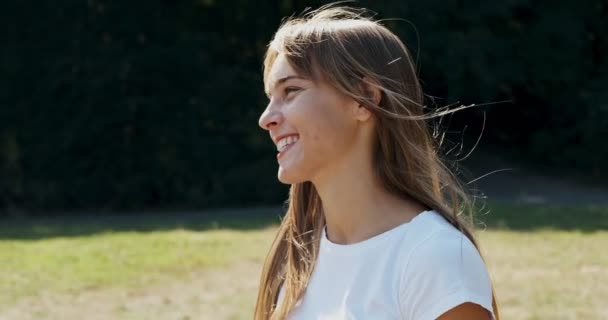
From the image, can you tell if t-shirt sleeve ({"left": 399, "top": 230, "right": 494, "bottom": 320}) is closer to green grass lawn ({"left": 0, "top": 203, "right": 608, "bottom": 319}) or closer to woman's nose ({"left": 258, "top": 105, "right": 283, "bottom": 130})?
woman's nose ({"left": 258, "top": 105, "right": 283, "bottom": 130})

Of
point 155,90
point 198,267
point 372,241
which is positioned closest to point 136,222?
point 155,90

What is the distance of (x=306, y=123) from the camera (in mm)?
1938

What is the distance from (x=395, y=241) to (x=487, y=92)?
14338 millimetres

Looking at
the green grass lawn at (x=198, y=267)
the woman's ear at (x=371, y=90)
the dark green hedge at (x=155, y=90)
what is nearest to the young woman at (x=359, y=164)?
the woman's ear at (x=371, y=90)

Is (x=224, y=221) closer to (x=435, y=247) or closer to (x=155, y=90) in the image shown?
(x=155, y=90)

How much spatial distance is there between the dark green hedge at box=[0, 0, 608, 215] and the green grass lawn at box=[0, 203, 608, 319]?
228cm

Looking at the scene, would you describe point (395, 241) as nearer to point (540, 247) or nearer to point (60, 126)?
point (540, 247)

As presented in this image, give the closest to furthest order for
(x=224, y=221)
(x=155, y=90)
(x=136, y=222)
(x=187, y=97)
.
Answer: (x=224, y=221) < (x=136, y=222) < (x=155, y=90) < (x=187, y=97)

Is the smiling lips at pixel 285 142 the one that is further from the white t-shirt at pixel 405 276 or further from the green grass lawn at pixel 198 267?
the green grass lawn at pixel 198 267

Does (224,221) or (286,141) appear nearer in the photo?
(286,141)

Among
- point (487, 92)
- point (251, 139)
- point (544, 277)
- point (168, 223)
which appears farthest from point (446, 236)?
point (487, 92)

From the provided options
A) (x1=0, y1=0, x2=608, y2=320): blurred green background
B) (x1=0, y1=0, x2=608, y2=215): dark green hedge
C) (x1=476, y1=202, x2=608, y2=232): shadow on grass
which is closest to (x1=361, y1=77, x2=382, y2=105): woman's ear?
(x1=476, y1=202, x2=608, y2=232): shadow on grass

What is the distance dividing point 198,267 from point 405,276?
7328 mm

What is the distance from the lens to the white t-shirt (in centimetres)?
174
